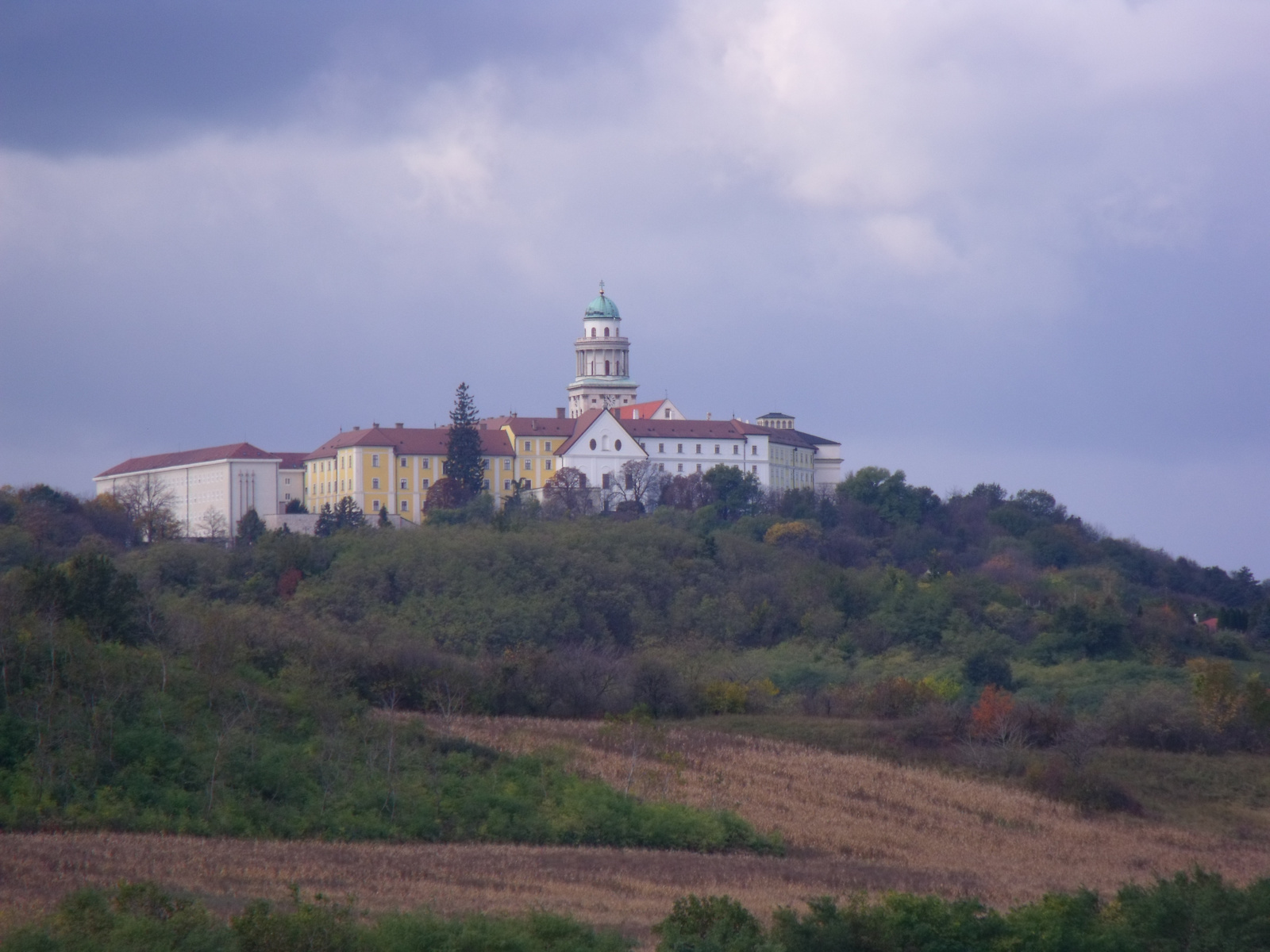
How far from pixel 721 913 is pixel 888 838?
15.2 meters

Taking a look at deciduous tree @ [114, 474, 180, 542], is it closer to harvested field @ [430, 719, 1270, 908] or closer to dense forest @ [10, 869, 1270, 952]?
harvested field @ [430, 719, 1270, 908]

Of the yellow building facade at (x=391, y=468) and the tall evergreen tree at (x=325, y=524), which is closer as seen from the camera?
the tall evergreen tree at (x=325, y=524)

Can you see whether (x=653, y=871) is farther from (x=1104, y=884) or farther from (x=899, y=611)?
(x=899, y=611)

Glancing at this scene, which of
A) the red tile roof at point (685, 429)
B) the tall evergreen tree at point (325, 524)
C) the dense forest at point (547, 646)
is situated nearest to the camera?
the dense forest at point (547, 646)

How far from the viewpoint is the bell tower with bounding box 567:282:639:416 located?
11362 cm

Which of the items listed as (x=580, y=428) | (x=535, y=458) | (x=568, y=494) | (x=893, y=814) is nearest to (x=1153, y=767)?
(x=893, y=814)

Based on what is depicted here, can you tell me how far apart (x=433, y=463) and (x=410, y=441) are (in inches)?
75.7

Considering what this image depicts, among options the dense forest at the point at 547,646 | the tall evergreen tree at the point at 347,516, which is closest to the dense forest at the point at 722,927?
the dense forest at the point at 547,646

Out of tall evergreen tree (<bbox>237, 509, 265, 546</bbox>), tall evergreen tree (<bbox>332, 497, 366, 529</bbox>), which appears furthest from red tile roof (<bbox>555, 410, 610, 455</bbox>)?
tall evergreen tree (<bbox>237, 509, 265, 546</bbox>)

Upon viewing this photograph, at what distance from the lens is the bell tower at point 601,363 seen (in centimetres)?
11362

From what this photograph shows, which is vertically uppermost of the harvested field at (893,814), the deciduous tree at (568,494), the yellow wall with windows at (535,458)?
the yellow wall with windows at (535,458)

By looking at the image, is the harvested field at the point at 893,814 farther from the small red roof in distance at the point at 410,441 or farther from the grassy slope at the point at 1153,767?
the small red roof in distance at the point at 410,441

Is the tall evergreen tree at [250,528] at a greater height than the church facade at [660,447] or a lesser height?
lesser

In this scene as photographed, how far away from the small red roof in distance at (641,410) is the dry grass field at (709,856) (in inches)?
2449
